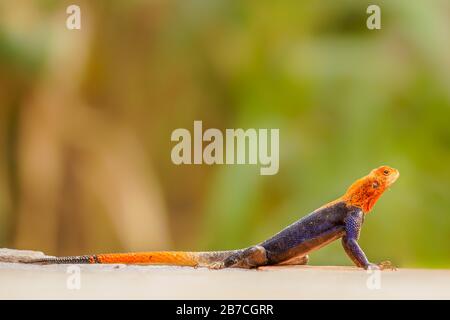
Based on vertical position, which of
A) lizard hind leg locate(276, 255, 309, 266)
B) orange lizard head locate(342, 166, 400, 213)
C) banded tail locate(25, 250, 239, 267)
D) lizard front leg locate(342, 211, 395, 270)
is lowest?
lizard hind leg locate(276, 255, 309, 266)

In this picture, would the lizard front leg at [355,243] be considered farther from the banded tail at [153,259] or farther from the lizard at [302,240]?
the banded tail at [153,259]

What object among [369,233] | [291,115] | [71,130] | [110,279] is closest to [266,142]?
[291,115]

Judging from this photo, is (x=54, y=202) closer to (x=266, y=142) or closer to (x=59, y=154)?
(x=59, y=154)

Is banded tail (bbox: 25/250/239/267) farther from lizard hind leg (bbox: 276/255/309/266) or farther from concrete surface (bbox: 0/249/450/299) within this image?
lizard hind leg (bbox: 276/255/309/266)

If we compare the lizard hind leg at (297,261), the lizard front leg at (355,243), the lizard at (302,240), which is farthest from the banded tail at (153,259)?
the lizard front leg at (355,243)

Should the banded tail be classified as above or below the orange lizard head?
below

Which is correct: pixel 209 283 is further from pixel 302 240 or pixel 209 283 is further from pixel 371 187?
pixel 371 187

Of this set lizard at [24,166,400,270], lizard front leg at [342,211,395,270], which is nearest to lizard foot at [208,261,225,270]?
lizard at [24,166,400,270]
